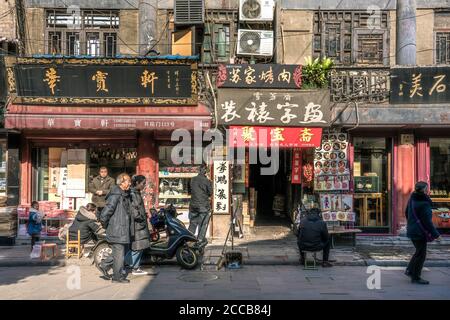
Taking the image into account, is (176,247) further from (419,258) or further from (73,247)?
(419,258)

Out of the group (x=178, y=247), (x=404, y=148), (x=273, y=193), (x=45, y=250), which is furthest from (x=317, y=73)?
(x=45, y=250)

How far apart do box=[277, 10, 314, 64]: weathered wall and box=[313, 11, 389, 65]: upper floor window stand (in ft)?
0.70

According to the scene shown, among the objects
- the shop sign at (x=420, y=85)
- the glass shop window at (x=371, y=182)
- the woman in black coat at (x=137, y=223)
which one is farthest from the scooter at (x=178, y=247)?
the shop sign at (x=420, y=85)

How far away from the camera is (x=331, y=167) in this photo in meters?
13.5

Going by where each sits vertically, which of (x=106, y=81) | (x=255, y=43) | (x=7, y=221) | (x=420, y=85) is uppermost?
(x=255, y=43)

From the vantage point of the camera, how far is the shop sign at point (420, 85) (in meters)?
13.0

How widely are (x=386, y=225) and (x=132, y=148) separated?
7.51m

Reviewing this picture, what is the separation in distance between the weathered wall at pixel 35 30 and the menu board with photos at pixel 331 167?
835 centimetres

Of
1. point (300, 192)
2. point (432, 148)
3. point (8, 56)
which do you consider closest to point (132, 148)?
point (8, 56)

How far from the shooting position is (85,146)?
14.1 metres

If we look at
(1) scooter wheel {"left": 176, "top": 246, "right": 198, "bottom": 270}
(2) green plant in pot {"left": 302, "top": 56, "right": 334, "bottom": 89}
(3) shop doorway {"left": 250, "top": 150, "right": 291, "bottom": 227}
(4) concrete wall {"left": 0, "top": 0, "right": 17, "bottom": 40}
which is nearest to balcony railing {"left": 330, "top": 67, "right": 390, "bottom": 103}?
(2) green plant in pot {"left": 302, "top": 56, "right": 334, "bottom": 89}

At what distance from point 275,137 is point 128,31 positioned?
5.26 metres

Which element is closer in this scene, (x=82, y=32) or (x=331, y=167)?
(x=331, y=167)

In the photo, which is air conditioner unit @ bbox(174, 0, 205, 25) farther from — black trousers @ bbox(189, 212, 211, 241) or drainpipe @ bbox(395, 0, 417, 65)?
drainpipe @ bbox(395, 0, 417, 65)
